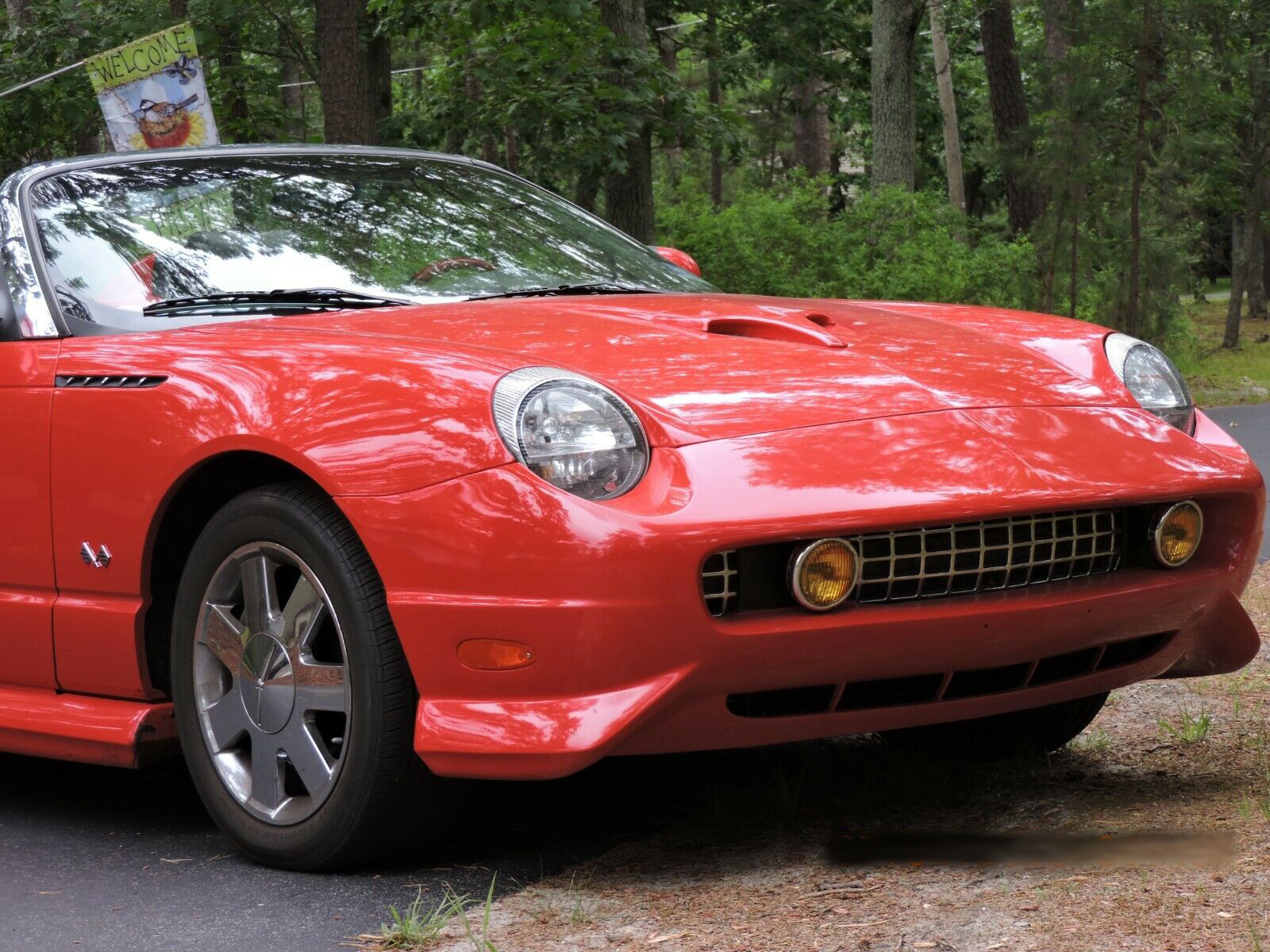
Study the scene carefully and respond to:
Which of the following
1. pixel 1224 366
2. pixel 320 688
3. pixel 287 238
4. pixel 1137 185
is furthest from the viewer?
pixel 1224 366

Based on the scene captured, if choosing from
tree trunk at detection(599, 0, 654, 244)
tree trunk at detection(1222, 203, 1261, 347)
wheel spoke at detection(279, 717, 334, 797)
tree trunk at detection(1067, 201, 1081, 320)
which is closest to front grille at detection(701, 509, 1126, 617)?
wheel spoke at detection(279, 717, 334, 797)

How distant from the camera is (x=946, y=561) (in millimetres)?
3033

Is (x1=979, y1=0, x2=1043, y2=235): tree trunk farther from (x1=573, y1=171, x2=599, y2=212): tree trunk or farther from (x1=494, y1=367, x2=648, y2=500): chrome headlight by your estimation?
(x1=494, y1=367, x2=648, y2=500): chrome headlight

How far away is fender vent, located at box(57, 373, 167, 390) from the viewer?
348 cm

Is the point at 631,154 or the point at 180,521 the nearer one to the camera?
the point at 180,521

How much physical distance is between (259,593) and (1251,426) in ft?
40.9

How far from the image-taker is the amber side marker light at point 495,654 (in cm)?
290

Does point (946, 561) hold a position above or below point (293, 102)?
below

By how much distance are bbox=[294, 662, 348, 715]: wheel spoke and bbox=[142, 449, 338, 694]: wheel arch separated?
367 millimetres

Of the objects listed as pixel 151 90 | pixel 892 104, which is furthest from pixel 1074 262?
pixel 151 90

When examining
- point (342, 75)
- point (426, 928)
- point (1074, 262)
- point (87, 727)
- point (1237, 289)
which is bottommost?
point (1237, 289)

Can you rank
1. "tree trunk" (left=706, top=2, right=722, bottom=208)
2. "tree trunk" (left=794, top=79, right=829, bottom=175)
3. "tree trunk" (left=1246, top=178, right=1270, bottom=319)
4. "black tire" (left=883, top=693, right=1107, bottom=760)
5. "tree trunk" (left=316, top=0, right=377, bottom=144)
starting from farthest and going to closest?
"tree trunk" (left=794, top=79, right=829, bottom=175) < "tree trunk" (left=1246, top=178, right=1270, bottom=319) < "tree trunk" (left=706, top=2, right=722, bottom=208) < "tree trunk" (left=316, top=0, right=377, bottom=144) < "black tire" (left=883, top=693, right=1107, bottom=760)

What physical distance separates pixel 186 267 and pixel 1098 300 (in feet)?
50.8

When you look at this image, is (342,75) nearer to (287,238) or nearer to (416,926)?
(287,238)
